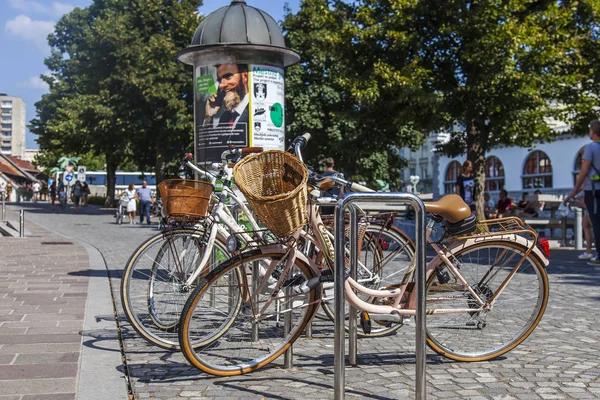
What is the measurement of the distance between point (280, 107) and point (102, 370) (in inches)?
186

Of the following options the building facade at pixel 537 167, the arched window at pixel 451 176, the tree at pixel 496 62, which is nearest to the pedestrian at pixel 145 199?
the tree at pixel 496 62

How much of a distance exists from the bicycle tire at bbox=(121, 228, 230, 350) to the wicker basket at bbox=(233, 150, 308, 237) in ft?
3.54

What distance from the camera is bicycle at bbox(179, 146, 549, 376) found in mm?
4289

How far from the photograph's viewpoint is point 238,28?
8.39 metres

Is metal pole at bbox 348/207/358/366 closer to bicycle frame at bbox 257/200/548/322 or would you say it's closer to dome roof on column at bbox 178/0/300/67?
bicycle frame at bbox 257/200/548/322

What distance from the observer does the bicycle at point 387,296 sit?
4.29 m

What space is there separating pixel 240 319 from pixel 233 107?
4169 millimetres

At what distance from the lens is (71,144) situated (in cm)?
4144

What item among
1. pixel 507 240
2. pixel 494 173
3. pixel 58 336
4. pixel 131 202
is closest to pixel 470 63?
pixel 131 202

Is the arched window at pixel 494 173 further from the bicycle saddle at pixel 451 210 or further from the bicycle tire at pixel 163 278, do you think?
the bicycle saddle at pixel 451 210

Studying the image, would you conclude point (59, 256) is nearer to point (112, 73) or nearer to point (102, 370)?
point (102, 370)

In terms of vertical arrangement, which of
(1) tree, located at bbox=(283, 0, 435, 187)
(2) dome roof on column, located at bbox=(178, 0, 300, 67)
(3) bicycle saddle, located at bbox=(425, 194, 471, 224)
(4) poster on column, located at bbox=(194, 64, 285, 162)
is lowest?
(3) bicycle saddle, located at bbox=(425, 194, 471, 224)

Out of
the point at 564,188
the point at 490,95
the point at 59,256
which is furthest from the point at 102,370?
the point at 564,188

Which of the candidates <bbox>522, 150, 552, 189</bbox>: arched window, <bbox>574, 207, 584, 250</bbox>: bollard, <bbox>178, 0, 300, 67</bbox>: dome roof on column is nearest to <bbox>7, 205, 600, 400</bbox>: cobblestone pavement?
<bbox>178, 0, 300, 67</bbox>: dome roof on column
